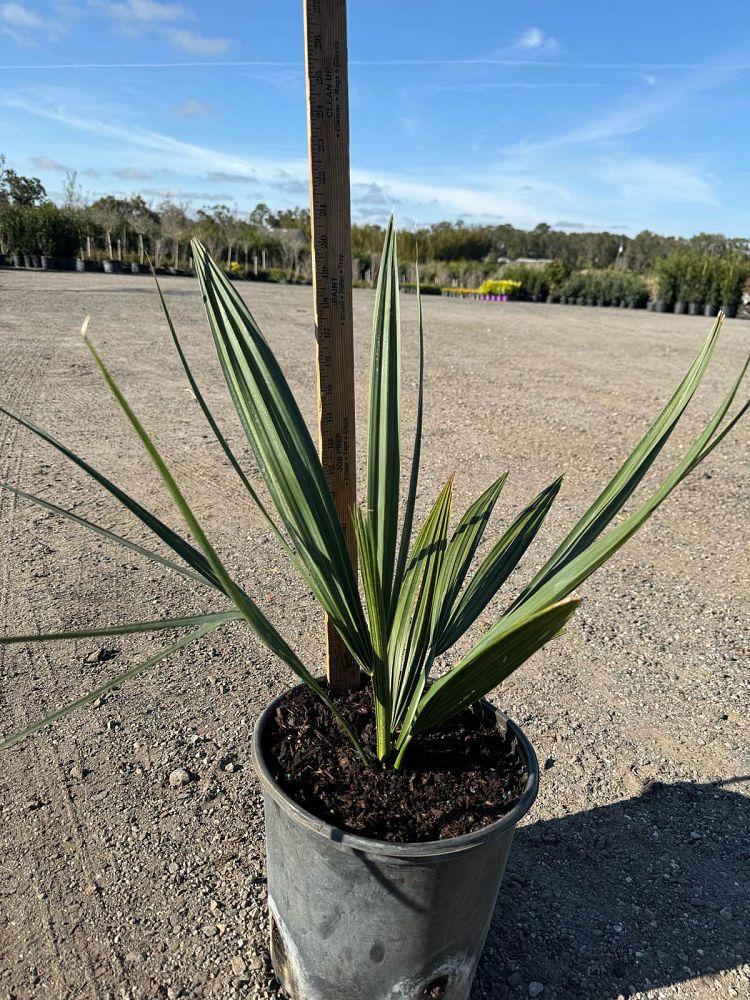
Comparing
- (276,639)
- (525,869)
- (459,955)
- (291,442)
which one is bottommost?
(525,869)

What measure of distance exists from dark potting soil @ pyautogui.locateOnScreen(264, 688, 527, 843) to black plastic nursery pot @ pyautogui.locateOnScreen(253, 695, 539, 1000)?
0.04 metres

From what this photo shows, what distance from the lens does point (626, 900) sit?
59.9 inches

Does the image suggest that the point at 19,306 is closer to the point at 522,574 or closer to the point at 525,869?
the point at 522,574

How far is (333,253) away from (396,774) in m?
0.92

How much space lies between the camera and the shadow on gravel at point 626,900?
1363 millimetres

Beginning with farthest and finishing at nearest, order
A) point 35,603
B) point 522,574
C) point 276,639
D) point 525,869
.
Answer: point 522,574
point 35,603
point 525,869
point 276,639

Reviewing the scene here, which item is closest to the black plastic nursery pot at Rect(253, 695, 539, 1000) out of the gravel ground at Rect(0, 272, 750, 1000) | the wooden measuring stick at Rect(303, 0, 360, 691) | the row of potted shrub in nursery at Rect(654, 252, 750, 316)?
the gravel ground at Rect(0, 272, 750, 1000)

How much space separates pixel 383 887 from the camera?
1.00 meters

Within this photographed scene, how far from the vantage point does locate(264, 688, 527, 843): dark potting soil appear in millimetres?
1069

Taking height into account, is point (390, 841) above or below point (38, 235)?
below

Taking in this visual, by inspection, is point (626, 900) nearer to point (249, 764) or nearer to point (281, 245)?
point (249, 764)

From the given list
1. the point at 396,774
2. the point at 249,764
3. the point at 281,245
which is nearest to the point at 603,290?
the point at 281,245

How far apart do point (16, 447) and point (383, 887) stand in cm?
368

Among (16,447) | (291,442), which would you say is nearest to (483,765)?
(291,442)
